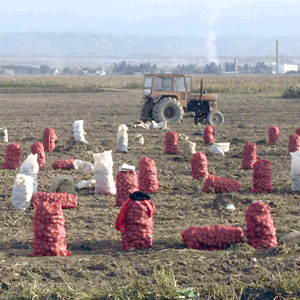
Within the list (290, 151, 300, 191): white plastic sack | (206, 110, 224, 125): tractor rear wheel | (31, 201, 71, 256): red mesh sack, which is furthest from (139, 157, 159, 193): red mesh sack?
(206, 110, 224, 125): tractor rear wheel

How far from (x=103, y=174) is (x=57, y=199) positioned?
1.31 metres

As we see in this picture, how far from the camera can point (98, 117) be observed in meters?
25.6

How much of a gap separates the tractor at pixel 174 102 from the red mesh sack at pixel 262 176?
37.1 feet

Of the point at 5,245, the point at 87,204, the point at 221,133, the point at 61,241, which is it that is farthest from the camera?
the point at 221,133

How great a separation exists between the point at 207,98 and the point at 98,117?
5.15 m

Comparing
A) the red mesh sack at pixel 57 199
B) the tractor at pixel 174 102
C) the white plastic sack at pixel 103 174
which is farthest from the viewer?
the tractor at pixel 174 102

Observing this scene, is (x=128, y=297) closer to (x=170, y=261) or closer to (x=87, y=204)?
(x=170, y=261)

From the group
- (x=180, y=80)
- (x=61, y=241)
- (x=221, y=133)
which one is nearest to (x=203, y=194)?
(x=61, y=241)

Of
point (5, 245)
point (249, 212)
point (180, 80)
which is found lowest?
point (5, 245)

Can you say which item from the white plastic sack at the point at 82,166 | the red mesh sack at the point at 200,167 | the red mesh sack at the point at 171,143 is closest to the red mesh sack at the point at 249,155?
the red mesh sack at the point at 200,167

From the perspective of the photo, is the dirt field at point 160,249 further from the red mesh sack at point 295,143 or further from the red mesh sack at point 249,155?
the red mesh sack at point 295,143

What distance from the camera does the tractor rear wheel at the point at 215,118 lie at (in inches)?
871

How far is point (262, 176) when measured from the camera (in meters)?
10.6

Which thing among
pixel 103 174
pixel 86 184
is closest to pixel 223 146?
pixel 86 184
